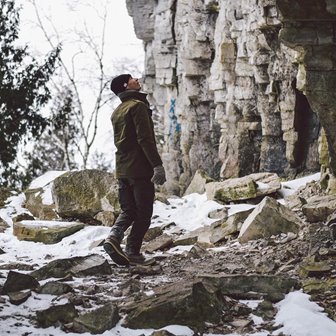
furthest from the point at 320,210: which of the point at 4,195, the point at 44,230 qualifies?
the point at 4,195

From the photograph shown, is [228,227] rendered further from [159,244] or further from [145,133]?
[145,133]

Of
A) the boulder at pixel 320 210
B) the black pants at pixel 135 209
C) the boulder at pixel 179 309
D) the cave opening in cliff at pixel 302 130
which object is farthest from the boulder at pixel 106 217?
the cave opening in cliff at pixel 302 130

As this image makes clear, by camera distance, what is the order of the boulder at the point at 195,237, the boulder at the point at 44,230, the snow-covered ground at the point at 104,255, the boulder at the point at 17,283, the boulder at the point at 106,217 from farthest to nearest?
the boulder at the point at 106,217 → the boulder at the point at 44,230 → the boulder at the point at 195,237 → the boulder at the point at 17,283 → the snow-covered ground at the point at 104,255

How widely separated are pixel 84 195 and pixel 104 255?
277cm

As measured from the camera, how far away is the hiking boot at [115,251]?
577 cm

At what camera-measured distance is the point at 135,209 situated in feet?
19.9

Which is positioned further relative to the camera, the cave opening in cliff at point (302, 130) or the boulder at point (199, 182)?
the cave opening in cliff at point (302, 130)

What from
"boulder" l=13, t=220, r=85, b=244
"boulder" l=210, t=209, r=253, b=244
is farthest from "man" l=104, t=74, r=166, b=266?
"boulder" l=13, t=220, r=85, b=244

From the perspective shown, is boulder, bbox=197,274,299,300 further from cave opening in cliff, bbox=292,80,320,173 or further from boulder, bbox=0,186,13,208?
cave opening in cliff, bbox=292,80,320,173

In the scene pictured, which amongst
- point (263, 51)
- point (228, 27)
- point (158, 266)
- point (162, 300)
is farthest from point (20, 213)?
point (228, 27)

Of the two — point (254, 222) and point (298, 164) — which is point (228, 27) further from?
point (254, 222)

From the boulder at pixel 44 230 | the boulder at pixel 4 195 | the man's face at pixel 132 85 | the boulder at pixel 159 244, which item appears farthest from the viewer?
the boulder at pixel 4 195

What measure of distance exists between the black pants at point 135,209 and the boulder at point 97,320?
1.99 meters

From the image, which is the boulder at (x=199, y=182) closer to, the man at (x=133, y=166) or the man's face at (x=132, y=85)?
the man at (x=133, y=166)
